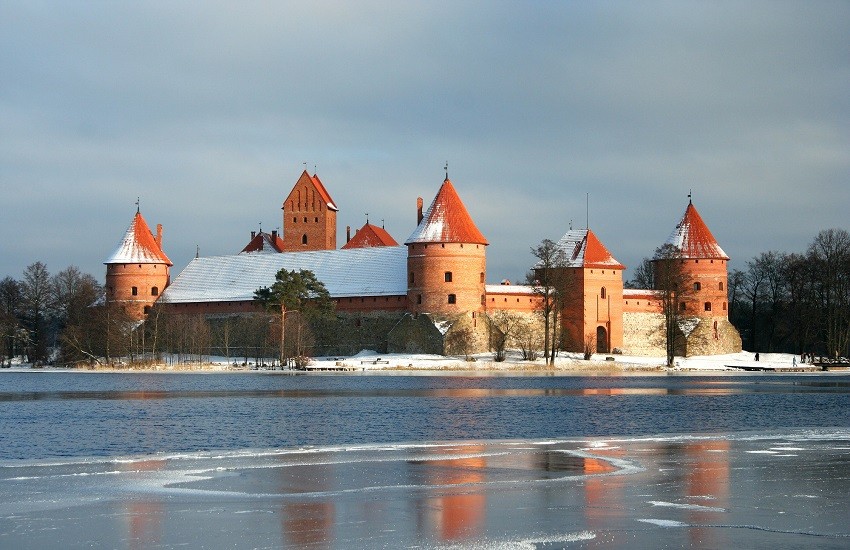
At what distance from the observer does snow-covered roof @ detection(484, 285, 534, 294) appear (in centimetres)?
5641

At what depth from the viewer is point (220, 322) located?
2419 inches

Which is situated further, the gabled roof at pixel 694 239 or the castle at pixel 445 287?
the gabled roof at pixel 694 239

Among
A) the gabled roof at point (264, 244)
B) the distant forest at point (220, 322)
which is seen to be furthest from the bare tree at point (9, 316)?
the gabled roof at point (264, 244)

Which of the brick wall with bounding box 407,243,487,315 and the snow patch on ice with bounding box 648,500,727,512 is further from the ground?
the brick wall with bounding box 407,243,487,315

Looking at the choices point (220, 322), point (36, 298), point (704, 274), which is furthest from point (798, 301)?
point (36, 298)

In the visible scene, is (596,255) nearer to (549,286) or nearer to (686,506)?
(549,286)

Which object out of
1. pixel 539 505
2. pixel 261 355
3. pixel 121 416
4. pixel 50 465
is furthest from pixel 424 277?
pixel 539 505

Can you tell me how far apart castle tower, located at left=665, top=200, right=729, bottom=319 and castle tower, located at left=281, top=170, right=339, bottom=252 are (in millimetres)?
21563

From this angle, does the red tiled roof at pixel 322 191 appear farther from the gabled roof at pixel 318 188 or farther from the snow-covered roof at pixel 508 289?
the snow-covered roof at pixel 508 289

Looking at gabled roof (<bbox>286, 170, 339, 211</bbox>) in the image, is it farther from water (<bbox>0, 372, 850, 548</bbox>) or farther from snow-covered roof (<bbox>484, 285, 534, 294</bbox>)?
water (<bbox>0, 372, 850, 548</bbox>)

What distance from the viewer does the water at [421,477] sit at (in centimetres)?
905

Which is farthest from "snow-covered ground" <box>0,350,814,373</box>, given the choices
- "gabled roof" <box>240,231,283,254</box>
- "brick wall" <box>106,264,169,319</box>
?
"gabled roof" <box>240,231,283,254</box>

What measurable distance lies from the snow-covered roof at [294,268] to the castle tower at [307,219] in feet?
23.4

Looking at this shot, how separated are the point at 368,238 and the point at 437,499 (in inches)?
2436
